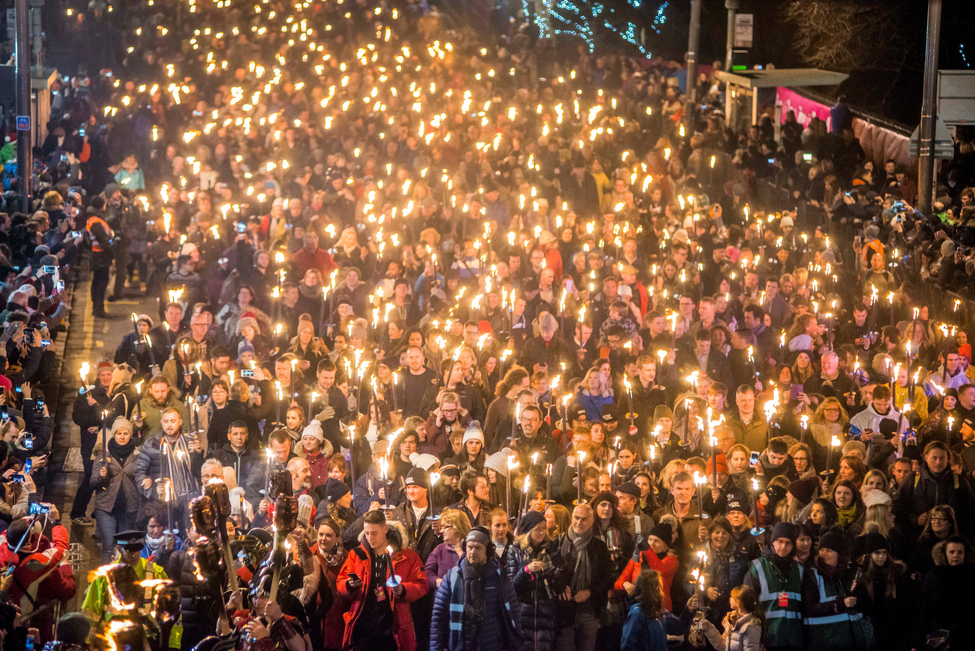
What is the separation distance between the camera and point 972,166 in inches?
824

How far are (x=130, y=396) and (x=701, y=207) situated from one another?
A: 33.3 feet

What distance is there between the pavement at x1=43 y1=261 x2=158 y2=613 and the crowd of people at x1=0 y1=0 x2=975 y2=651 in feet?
→ 0.74

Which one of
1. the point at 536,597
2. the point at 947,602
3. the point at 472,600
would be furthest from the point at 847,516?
the point at 472,600

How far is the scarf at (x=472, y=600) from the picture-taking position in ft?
26.4

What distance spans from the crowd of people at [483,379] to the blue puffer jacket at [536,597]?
2 centimetres

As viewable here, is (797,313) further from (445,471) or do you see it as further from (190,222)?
(190,222)

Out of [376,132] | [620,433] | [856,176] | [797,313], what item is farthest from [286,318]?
[856,176]


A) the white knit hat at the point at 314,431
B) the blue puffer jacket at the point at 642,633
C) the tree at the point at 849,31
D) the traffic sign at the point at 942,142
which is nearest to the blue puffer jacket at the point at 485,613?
the blue puffer jacket at the point at 642,633

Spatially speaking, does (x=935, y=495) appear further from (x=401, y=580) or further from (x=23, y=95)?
(x=23, y=95)

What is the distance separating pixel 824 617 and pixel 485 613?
2176 millimetres

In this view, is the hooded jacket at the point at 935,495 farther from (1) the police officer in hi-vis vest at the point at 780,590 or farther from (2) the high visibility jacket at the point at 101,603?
(2) the high visibility jacket at the point at 101,603

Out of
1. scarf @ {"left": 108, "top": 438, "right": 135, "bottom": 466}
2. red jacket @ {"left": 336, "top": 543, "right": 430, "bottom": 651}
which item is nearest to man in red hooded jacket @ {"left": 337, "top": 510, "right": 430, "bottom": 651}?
red jacket @ {"left": 336, "top": 543, "right": 430, "bottom": 651}

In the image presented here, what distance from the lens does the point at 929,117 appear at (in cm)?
1745

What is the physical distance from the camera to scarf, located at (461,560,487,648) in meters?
8.05
